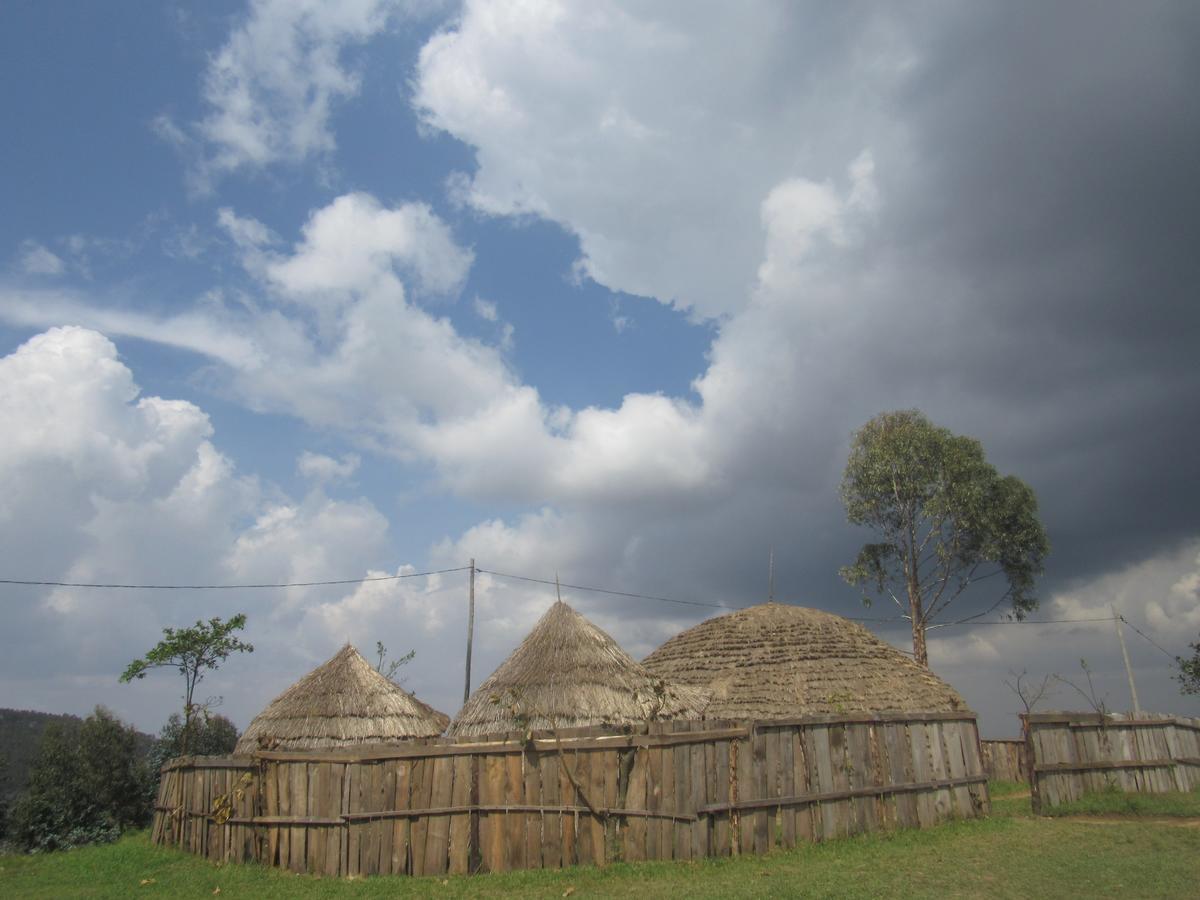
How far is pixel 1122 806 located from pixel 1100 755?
40.0 inches

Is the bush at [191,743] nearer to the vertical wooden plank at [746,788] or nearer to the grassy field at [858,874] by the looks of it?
the grassy field at [858,874]

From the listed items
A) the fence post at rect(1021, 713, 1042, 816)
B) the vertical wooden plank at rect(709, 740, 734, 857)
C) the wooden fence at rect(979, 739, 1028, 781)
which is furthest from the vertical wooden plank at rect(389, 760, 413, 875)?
the wooden fence at rect(979, 739, 1028, 781)

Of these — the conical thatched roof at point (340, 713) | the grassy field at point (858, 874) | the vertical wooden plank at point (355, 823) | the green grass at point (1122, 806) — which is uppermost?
the conical thatched roof at point (340, 713)

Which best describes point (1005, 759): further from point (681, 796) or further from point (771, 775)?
point (681, 796)

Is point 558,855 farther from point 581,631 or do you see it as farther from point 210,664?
point 210,664

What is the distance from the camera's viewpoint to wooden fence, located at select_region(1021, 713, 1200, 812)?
583 inches

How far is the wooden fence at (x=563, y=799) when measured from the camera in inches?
439

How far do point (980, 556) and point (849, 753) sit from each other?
2084cm

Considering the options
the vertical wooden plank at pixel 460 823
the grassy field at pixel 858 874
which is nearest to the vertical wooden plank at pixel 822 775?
the grassy field at pixel 858 874

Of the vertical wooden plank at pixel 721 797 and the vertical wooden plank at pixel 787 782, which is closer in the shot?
the vertical wooden plank at pixel 721 797

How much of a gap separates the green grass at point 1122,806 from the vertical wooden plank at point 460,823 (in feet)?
33.4

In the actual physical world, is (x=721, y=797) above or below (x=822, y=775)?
below

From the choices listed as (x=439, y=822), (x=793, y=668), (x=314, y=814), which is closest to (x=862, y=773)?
(x=439, y=822)

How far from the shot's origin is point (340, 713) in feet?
65.5
